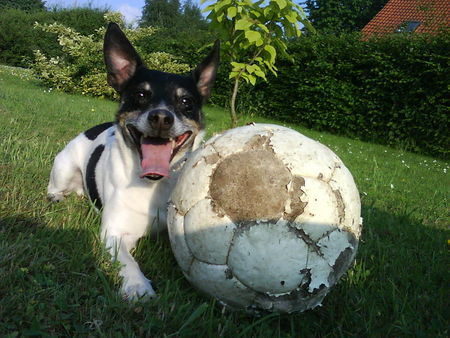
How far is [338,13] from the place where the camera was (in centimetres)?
3925

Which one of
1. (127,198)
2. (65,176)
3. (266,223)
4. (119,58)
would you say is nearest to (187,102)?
(119,58)

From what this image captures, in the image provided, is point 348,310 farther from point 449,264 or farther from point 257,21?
point 257,21

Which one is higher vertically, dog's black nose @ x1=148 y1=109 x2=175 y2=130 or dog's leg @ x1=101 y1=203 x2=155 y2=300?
dog's black nose @ x1=148 y1=109 x2=175 y2=130

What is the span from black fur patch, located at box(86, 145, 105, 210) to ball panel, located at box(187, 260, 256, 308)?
1554mm

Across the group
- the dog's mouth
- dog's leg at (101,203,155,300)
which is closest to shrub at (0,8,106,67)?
the dog's mouth

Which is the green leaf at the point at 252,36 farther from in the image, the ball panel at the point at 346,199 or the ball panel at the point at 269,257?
the ball panel at the point at 269,257

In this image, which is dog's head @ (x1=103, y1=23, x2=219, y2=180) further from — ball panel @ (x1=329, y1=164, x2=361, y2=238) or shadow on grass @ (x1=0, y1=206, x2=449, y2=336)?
ball panel @ (x1=329, y1=164, x2=361, y2=238)

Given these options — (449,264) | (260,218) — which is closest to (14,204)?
(260,218)

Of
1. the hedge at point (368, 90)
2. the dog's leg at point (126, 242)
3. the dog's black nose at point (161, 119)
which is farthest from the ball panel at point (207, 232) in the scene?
the hedge at point (368, 90)

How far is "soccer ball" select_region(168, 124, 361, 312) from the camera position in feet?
5.97

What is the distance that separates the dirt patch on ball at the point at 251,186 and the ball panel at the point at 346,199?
0.89 feet

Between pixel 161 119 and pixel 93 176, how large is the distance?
1.08 meters

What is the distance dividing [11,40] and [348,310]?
1170 inches

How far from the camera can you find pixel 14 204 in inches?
105
